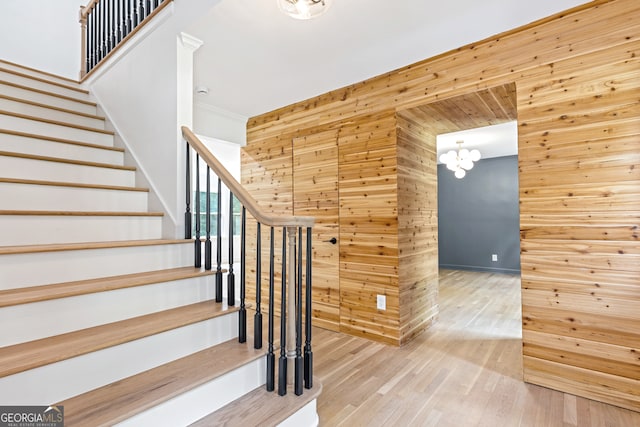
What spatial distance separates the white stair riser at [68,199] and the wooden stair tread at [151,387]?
1.30 metres

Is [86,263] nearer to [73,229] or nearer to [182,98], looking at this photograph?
[73,229]

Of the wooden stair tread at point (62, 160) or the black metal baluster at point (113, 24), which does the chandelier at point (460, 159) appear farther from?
the black metal baluster at point (113, 24)

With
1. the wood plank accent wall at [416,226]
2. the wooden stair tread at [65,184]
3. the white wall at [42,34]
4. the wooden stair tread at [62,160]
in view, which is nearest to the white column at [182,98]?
the wooden stair tread at [65,184]

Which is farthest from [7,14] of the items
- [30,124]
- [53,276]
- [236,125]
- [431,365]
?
[431,365]

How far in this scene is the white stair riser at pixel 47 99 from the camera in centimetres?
265

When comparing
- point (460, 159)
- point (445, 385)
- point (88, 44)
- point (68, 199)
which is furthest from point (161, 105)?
point (460, 159)

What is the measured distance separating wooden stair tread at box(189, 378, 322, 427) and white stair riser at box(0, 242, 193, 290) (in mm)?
974

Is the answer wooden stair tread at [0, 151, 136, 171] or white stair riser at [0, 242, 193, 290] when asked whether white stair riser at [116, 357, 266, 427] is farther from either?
wooden stair tread at [0, 151, 136, 171]

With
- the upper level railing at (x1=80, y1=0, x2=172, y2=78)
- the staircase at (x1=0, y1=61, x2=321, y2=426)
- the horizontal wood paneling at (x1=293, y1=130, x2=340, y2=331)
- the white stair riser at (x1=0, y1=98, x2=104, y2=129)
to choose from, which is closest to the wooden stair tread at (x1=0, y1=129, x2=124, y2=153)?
the staircase at (x1=0, y1=61, x2=321, y2=426)

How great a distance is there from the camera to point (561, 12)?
2.05 m

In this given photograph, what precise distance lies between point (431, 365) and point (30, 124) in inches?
145

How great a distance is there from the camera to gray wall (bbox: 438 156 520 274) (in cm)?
625

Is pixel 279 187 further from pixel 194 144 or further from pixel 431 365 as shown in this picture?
pixel 431 365

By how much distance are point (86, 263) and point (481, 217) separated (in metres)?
6.84
